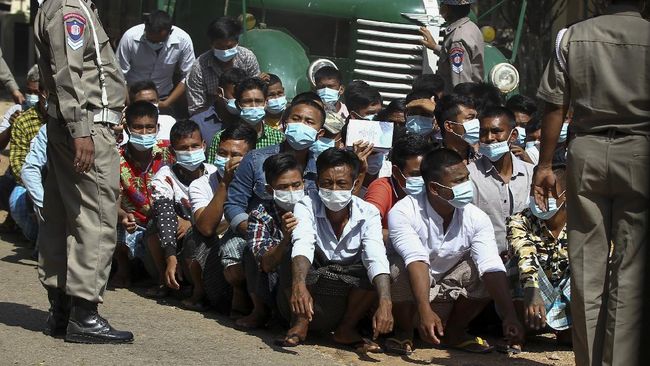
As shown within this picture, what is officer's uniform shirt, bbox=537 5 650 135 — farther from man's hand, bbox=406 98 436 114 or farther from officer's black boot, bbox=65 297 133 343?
man's hand, bbox=406 98 436 114

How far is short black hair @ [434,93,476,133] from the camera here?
774 centimetres

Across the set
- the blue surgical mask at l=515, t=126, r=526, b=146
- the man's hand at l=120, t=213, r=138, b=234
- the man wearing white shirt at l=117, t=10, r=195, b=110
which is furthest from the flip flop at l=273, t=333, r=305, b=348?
the man wearing white shirt at l=117, t=10, r=195, b=110

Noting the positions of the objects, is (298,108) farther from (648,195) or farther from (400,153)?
(648,195)

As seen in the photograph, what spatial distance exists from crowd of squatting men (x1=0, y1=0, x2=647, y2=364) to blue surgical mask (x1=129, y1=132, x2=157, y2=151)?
0.03 ft

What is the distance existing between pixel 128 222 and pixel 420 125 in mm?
2053

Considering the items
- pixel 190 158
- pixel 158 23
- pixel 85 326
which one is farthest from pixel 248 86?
pixel 85 326

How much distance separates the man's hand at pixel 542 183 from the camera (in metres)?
5.59

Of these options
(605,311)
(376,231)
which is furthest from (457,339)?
(605,311)

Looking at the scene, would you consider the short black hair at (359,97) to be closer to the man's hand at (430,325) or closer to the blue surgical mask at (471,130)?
the blue surgical mask at (471,130)

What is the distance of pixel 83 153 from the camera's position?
19.8ft

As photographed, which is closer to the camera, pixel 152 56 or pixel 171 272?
pixel 171 272

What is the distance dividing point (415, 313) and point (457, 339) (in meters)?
0.37

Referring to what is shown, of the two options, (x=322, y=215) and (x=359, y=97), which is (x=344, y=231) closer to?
(x=322, y=215)

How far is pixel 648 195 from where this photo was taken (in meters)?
5.18
